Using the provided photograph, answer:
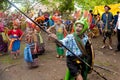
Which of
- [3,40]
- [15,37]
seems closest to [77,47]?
[15,37]

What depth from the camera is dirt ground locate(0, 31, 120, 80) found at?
338 inches

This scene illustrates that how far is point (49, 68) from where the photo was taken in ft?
31.1

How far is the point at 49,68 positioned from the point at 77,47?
3.95 metres

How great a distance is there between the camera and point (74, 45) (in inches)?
223

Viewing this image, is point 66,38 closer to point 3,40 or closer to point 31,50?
point 31,50

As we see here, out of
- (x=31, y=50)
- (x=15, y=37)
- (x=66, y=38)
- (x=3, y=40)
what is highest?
(x=66, y=38)

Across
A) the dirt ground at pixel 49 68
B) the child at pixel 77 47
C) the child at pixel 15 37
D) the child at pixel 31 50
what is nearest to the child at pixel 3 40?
the dirt ground at pixel 49 68

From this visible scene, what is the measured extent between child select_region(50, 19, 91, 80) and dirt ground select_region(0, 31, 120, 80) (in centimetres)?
260

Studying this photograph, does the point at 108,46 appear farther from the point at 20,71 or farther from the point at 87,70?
the point at 87,70

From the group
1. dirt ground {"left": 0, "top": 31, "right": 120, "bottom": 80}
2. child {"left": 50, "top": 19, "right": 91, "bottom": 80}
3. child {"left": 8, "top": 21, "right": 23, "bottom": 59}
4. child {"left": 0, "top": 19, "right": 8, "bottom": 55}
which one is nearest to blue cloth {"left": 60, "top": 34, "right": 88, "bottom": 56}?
child {"left": 50, "top": 19, "right": 91, "bottom": 80}

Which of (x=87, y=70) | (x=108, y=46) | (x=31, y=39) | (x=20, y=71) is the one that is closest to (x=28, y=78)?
(x=20, y=71)

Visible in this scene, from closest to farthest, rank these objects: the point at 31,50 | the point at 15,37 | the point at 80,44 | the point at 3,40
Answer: the point at 80,44
the point at 31,50
the point at 15,37
the point at 3,40

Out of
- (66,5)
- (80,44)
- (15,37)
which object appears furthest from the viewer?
(66,5)

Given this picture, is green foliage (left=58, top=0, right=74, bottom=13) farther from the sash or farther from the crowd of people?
the sash
